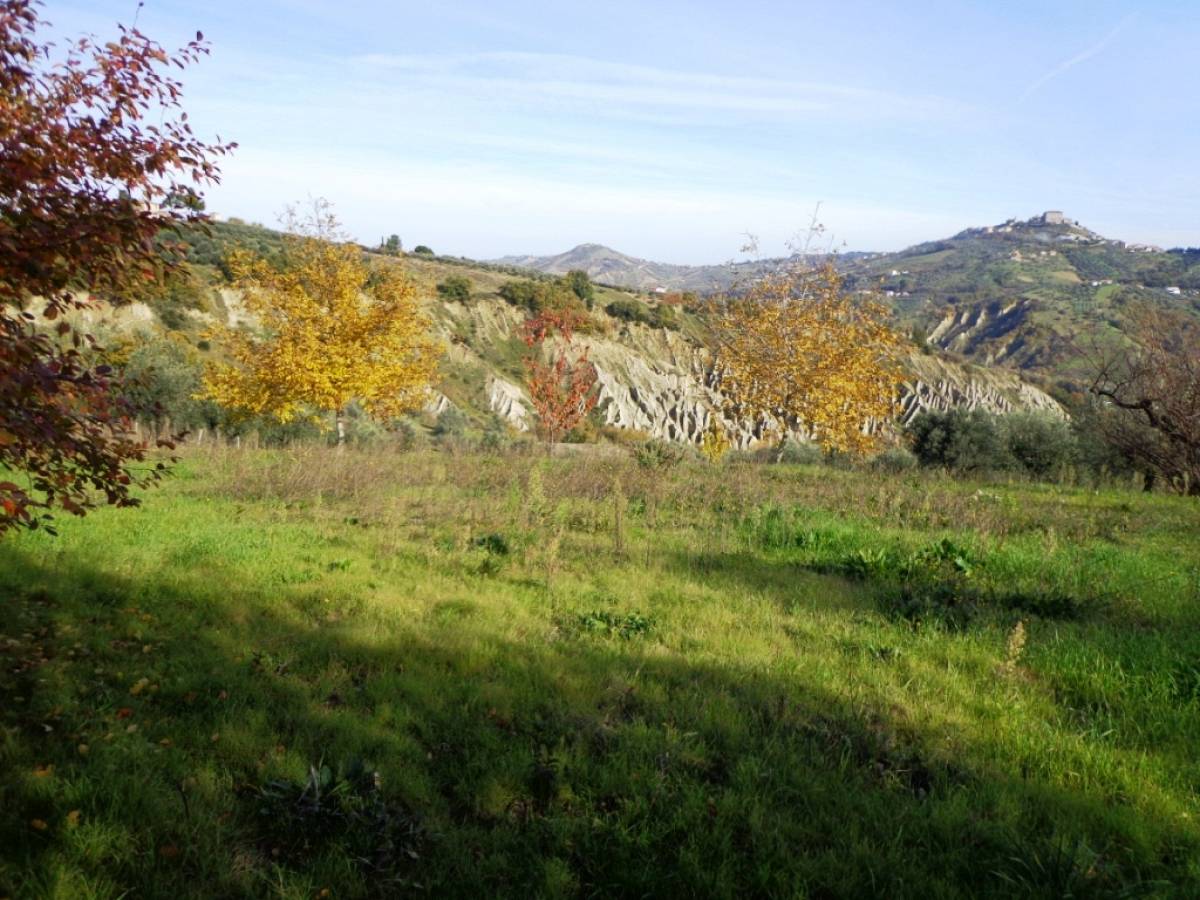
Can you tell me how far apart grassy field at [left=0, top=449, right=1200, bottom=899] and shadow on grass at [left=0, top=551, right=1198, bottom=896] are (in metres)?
0.02

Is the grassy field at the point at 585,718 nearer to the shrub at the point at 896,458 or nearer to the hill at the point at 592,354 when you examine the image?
the shrub at the point at 896,458

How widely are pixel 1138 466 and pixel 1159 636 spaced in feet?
52.0

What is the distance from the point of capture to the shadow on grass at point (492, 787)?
284 cm

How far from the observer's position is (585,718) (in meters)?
4.07

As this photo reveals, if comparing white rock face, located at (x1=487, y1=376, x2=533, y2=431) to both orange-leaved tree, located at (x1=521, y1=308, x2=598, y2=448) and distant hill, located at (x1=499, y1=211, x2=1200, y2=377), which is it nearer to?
distant hill, located at (x1=499, y1=211, x2=1200, y2=377)

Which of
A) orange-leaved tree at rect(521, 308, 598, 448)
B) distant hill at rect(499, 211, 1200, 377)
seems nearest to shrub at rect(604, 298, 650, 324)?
distant hill at rect(499, 211, 1200, 377)

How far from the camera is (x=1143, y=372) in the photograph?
48.5 ft

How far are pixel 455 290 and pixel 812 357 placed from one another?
47.7 meters

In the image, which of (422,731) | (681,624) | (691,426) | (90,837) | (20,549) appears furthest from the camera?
(691,426)

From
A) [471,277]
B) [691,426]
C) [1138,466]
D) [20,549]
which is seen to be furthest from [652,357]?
[20,549]

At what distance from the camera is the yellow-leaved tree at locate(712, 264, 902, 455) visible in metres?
17.3

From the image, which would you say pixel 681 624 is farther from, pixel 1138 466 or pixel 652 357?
pixel 652 357

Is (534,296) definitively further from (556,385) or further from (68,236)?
(68,236)

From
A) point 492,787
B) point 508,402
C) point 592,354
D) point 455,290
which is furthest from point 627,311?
point 492,787
